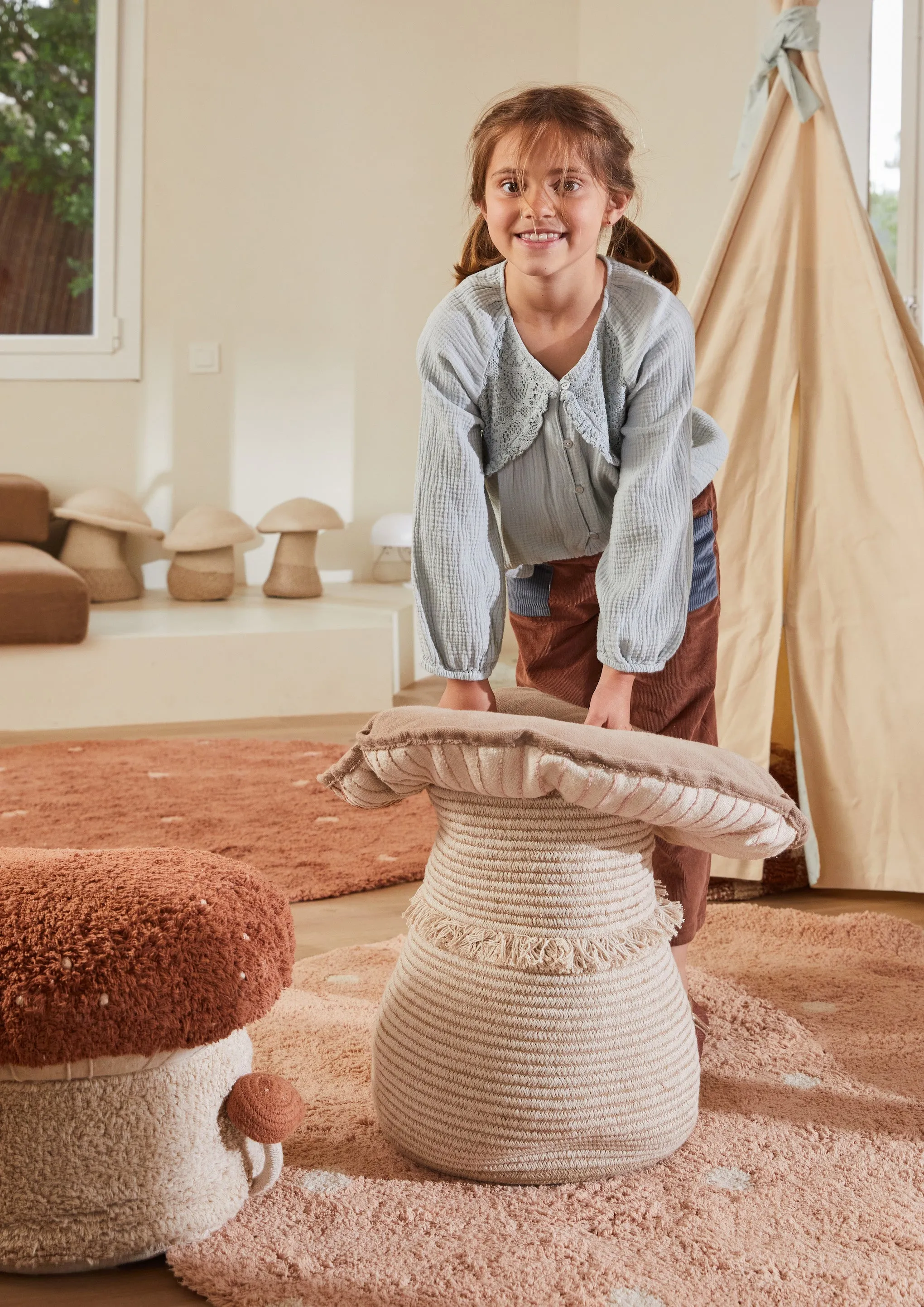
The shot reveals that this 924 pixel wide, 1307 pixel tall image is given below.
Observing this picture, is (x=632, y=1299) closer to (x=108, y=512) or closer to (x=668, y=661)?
(x=668, y=661)

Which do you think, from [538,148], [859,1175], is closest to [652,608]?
[538,148]

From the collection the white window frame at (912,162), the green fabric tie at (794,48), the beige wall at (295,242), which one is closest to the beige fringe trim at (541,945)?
the green fabric tie at (794,48)

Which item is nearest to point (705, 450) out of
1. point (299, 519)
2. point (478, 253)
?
point (478, 253)

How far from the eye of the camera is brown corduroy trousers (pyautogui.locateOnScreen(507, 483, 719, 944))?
1.40 metres

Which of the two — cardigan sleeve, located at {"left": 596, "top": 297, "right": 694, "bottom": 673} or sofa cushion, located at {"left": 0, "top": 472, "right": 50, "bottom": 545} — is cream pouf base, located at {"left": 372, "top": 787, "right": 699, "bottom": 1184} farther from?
sofa cushion, located at {"left": 0, "top": 472, "right": 50, "bottom": 545}

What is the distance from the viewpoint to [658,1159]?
1135 mm

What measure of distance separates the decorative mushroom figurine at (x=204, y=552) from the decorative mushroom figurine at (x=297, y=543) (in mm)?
99

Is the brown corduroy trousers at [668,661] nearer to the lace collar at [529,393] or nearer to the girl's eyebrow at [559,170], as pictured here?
the lace collar at [529,393]

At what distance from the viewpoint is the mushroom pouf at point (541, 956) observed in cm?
105

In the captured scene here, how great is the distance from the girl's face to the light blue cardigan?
74 mm

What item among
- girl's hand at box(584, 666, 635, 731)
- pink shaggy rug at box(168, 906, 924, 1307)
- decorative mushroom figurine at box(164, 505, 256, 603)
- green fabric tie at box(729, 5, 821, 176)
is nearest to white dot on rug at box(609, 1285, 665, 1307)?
pink shaggy rug at box(168, 906, 924, 1307)

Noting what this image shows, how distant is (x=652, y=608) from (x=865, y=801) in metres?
0.97

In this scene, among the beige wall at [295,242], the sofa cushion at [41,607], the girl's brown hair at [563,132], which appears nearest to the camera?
the girl's brown hair at [563,132]

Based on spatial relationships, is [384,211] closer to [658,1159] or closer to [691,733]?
[691,733]
